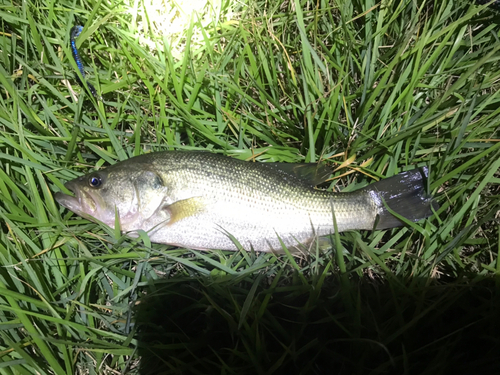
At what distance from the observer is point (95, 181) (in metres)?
2.29

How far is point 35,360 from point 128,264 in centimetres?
85

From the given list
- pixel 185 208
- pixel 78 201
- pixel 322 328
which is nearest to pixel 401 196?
pixel 322 328

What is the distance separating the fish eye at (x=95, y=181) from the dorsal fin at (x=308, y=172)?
1407mm

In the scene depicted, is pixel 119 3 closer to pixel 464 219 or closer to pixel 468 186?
pixel 468 186

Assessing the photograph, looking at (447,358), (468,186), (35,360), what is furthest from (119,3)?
(447,358)

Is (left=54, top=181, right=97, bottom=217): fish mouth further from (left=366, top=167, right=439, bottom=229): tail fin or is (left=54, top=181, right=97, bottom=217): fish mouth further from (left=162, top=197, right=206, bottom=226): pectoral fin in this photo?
(left=366, top=167, right=439, bottom=229): tail fin

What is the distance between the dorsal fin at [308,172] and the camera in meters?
2.54

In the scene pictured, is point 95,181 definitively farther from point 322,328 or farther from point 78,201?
point 322,328

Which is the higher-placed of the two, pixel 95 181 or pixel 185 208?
pixel 95 181

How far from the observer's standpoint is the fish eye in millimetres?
2289

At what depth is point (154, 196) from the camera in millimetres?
2279

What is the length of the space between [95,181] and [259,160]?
142 centimetres

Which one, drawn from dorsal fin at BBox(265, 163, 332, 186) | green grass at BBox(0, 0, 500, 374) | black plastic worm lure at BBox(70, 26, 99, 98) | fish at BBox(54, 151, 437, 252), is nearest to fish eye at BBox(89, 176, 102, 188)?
fish at BBox(54, 151, 437, 252)

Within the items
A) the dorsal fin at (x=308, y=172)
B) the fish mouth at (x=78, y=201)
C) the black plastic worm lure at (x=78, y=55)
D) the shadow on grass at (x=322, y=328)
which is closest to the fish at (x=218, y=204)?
the fish mouth at (x=78, y=201)
